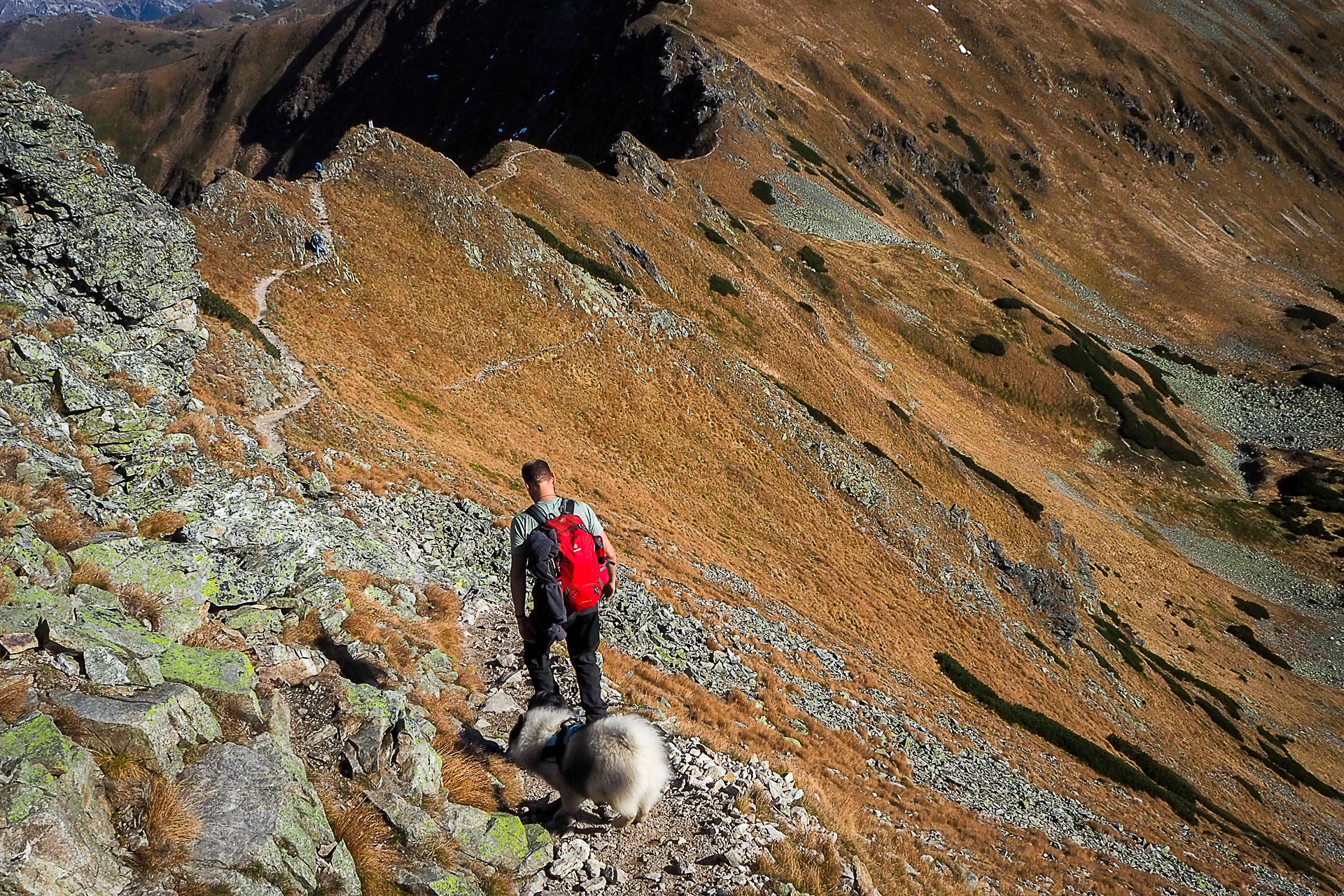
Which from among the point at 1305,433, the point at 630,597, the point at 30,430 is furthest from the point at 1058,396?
the point at 30,430

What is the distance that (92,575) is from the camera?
6.88m

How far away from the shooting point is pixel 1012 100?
12706cm

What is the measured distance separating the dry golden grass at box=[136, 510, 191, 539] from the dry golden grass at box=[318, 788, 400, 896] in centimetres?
428

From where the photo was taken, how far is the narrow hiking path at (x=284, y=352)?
16562 mm

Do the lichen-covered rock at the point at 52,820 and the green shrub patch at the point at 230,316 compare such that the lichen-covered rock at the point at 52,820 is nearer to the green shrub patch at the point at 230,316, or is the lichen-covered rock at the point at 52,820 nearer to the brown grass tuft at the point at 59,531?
the brown grass tuft at the point at 59,531

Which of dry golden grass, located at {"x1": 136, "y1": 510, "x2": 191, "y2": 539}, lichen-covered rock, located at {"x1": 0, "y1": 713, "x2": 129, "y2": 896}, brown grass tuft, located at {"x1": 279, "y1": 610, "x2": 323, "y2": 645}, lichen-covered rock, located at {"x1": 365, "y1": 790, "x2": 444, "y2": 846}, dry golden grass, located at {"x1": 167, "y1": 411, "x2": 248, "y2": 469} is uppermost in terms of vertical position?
lichen-covered rock, located at {"x1": 0, "y1": 713, "x2": 129, "y2": 896}

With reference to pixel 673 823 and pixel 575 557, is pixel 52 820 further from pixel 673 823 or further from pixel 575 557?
pixel 673 823

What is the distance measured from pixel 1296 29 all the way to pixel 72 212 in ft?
824

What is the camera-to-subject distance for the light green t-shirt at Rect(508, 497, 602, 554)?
25.7ft

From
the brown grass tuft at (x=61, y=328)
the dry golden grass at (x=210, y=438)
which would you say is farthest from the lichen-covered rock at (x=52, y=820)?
the brown grass tuft at (x=61, y=328)

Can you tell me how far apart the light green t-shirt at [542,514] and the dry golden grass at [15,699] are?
12.7ft

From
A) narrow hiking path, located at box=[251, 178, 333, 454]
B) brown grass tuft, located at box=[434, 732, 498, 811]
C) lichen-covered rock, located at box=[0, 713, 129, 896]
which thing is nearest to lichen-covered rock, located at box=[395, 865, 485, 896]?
brown grass tuft, located at box=[434, 732, 498, 811]

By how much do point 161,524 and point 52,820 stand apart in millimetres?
5475

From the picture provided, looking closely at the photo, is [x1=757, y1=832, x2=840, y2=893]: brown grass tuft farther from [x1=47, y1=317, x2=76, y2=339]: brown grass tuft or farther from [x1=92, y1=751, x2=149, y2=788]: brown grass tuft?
[x1=47, y1=317, x2=76, y2=339]: brown grass tuft
